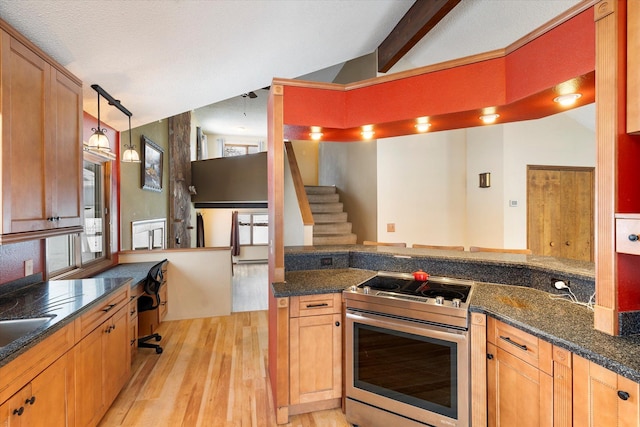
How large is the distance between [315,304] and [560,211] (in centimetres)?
401

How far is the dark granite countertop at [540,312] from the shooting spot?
3.98 feet

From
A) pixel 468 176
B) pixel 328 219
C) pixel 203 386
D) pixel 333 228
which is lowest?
pixel 203 386

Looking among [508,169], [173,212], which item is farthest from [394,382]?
[173,212]

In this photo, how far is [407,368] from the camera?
6.35 feet

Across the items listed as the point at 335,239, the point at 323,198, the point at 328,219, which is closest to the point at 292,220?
the point at 335,239

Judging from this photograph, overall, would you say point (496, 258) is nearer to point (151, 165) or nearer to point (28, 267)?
point (28, 267)

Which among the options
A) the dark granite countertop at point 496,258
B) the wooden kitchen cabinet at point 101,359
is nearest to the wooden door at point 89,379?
the wooden kitchen cabinet at point 101,359

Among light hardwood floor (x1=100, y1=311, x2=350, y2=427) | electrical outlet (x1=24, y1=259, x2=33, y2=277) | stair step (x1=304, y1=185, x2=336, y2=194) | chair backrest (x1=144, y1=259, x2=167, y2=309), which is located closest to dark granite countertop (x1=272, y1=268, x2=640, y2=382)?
light hardwood floor (x1=100, y1=311, x2=350, y2=427)

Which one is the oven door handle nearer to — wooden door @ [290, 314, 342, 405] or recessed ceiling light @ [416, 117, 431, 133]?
wooden door @ [290, 314, 342, 405]

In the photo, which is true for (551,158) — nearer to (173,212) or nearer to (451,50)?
(451,50)

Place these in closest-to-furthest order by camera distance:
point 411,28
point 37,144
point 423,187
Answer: point 37,144, point 411,28, point 423,187

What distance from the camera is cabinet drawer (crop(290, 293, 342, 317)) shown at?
2125 millimetres

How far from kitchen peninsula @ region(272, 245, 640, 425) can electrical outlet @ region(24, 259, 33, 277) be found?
5.68 ft

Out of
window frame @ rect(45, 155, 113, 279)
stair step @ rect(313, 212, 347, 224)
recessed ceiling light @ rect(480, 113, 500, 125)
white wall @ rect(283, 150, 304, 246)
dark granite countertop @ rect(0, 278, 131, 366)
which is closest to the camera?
dark granite countertop @ rect(0, 278, 131, 366)
